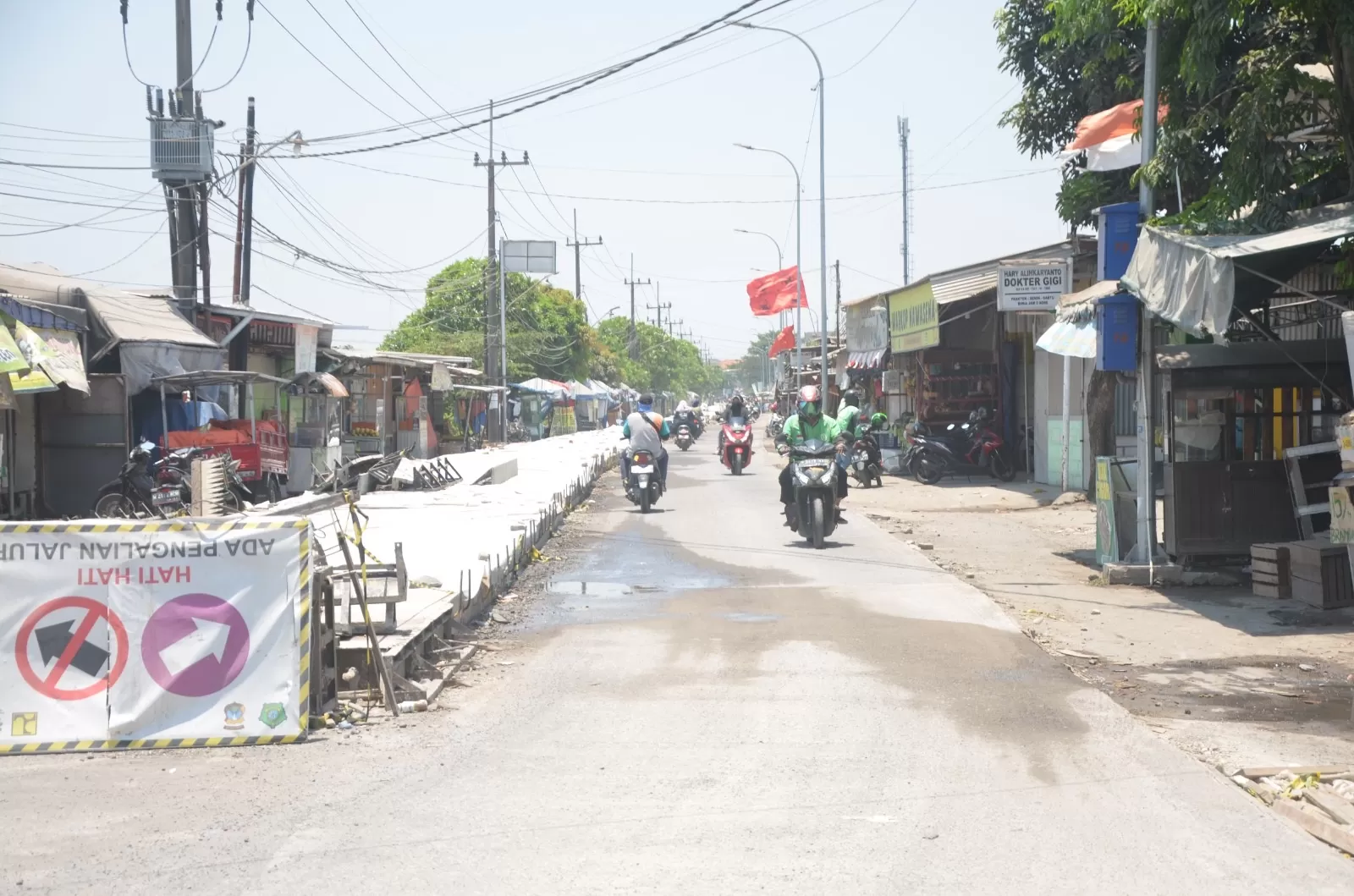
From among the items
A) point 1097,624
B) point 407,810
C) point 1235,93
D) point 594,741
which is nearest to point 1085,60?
point 1235,93

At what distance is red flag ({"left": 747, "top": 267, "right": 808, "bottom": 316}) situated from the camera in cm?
4741

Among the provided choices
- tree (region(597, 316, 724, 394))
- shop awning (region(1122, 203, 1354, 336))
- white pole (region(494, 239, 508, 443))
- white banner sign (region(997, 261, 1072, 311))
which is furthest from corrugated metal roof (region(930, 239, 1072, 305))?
tree (region(597, 316, 724, 394))

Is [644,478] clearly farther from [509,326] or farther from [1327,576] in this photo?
[509,326]

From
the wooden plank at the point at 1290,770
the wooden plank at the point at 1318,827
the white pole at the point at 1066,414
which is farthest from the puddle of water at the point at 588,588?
the white pole at the point at 1066,414

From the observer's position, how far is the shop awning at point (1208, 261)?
9.27 metres

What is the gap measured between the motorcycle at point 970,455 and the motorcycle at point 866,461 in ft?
2.84

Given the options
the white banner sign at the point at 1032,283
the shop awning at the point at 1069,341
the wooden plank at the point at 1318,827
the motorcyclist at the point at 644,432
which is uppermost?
the white banner sign at the point at 1032,283

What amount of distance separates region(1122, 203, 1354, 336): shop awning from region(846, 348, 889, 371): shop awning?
22370 mm

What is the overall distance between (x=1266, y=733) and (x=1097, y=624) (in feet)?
11.6

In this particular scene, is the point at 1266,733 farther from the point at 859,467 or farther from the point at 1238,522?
the point at 859,467

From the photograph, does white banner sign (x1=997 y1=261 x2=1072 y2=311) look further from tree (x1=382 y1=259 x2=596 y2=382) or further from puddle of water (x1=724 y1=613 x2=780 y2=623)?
tree (x1=382 y1=259 x2=596 y2=382)

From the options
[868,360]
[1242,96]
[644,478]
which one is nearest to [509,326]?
[868,360]

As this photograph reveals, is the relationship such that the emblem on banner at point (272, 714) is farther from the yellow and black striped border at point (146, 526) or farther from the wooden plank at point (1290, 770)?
the wooden plank at point (1290, 770)

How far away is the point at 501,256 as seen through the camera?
159 feet
